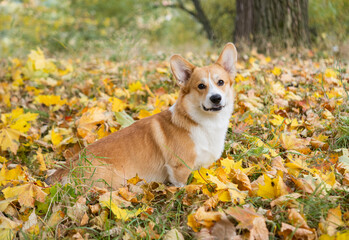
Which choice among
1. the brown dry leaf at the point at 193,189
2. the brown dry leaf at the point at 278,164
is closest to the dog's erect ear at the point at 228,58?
the brown dry leaf at the point at 278,164

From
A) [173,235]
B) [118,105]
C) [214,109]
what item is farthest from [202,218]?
[118,105]

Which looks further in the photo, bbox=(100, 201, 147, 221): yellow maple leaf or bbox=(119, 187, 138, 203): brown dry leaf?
bbox=(119, 187, 138, 203): brown dry leaf

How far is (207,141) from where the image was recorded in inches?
102

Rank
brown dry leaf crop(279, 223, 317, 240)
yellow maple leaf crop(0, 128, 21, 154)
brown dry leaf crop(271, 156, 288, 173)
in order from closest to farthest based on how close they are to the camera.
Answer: brown dry leaf crop(279, 223, 317, 240)
brown dry leaf crop(271, 156, 288, 173)
yellow maple leaf crop(0, 128, 21, 154)

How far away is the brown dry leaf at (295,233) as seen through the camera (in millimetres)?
1622

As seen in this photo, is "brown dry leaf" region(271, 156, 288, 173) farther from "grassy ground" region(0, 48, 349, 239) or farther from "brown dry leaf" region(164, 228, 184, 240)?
"brown dry leaf" region(164, 228, 184, 240)

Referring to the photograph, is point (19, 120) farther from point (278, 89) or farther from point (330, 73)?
point (330, 73)

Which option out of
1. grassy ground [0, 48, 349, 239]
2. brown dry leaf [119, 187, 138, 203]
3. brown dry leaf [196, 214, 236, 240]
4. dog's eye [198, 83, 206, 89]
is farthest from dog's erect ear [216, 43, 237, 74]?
brown dry leaf [196, 214, 236, 240]

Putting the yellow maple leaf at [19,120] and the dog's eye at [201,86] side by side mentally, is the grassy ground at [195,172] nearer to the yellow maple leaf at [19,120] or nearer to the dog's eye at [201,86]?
the yellow maple leaf at [19,120]

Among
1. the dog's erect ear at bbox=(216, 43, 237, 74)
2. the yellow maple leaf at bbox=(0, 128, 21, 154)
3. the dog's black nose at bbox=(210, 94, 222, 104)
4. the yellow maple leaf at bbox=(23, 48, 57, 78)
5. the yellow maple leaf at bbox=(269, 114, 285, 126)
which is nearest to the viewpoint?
the dog's black nose at bbox=(210, 94, 222, 104)

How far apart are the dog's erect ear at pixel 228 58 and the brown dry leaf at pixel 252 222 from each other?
148 cm

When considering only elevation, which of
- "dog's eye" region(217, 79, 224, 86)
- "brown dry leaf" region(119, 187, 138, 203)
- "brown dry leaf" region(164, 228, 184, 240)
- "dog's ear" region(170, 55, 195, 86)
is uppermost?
"dog's ear" region(170, 55, 195, 86)

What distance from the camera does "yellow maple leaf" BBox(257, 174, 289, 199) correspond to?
6.38 feet

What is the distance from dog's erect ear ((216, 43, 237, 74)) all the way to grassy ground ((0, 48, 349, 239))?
0.63 metres
